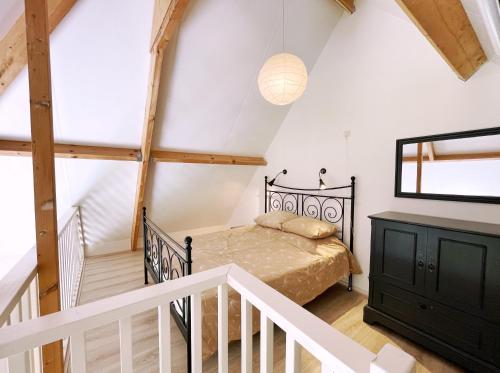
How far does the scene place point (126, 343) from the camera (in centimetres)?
77

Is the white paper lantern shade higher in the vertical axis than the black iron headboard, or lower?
higher

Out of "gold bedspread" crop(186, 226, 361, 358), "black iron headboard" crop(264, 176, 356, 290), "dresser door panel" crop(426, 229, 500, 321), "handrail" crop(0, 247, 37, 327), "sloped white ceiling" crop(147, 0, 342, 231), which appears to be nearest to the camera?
"handrail" crop(0, 247, 37, 327)

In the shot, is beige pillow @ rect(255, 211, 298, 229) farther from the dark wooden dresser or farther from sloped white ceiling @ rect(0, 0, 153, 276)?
sloped white ceiling @ rect(0, 0, 153, 276)

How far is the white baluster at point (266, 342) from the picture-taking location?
775mm

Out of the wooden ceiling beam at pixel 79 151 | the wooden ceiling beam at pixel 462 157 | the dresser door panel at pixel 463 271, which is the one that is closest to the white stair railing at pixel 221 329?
the dresser door panel at pixel 463 271

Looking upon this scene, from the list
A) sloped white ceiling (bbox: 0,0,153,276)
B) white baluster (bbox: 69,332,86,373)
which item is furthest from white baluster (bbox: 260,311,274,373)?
sloped white ceiling (bbox: 0,0,153,276)

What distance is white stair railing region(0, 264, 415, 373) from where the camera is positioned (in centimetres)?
55

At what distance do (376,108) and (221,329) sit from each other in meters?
2.73

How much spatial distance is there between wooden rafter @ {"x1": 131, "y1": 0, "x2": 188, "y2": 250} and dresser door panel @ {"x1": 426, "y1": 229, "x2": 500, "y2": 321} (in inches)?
104

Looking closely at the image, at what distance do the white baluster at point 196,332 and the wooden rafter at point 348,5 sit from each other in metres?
3.20

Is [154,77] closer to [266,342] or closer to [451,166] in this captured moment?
[266,342]

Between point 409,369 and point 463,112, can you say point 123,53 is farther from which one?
point 463,112

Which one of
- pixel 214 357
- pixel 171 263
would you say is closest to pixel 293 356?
pixel 214 357

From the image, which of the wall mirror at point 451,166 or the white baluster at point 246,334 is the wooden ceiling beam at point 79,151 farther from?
the wall mirror at point 451,166
